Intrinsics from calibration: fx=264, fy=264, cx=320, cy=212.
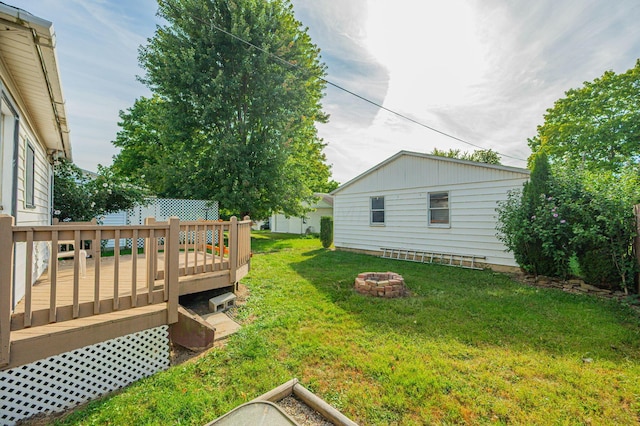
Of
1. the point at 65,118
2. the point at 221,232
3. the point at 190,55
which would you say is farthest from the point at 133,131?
the point at 221,232

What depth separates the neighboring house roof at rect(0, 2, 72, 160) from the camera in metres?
2.08

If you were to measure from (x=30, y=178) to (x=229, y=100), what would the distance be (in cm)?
980

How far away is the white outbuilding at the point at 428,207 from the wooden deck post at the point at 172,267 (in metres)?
7.87

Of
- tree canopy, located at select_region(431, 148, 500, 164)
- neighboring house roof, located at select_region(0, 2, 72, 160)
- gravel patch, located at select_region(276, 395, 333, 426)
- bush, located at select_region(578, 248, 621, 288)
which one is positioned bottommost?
gravel patch, located at select_region(276, 395, 333, 426)

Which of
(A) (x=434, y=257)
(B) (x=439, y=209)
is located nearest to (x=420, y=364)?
(A) (x=434, y=257)

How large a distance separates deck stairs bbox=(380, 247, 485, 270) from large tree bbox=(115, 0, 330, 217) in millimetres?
6077

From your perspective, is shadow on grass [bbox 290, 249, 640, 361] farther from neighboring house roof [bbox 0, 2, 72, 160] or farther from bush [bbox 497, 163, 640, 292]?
neighboring house roof [bbox 0, 2, 72, 160]

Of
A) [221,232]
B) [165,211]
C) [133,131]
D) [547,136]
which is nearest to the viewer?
[221,232]

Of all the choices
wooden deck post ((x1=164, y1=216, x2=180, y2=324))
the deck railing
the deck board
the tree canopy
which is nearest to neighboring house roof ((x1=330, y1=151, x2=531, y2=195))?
the deck railing

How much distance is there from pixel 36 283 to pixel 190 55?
10.9m

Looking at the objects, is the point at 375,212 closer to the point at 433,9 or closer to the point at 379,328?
the point at 433,9

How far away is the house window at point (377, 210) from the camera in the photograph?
421 inches

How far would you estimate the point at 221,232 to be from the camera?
4.18 metres

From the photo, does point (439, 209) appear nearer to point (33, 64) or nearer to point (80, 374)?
point (80, 374)
